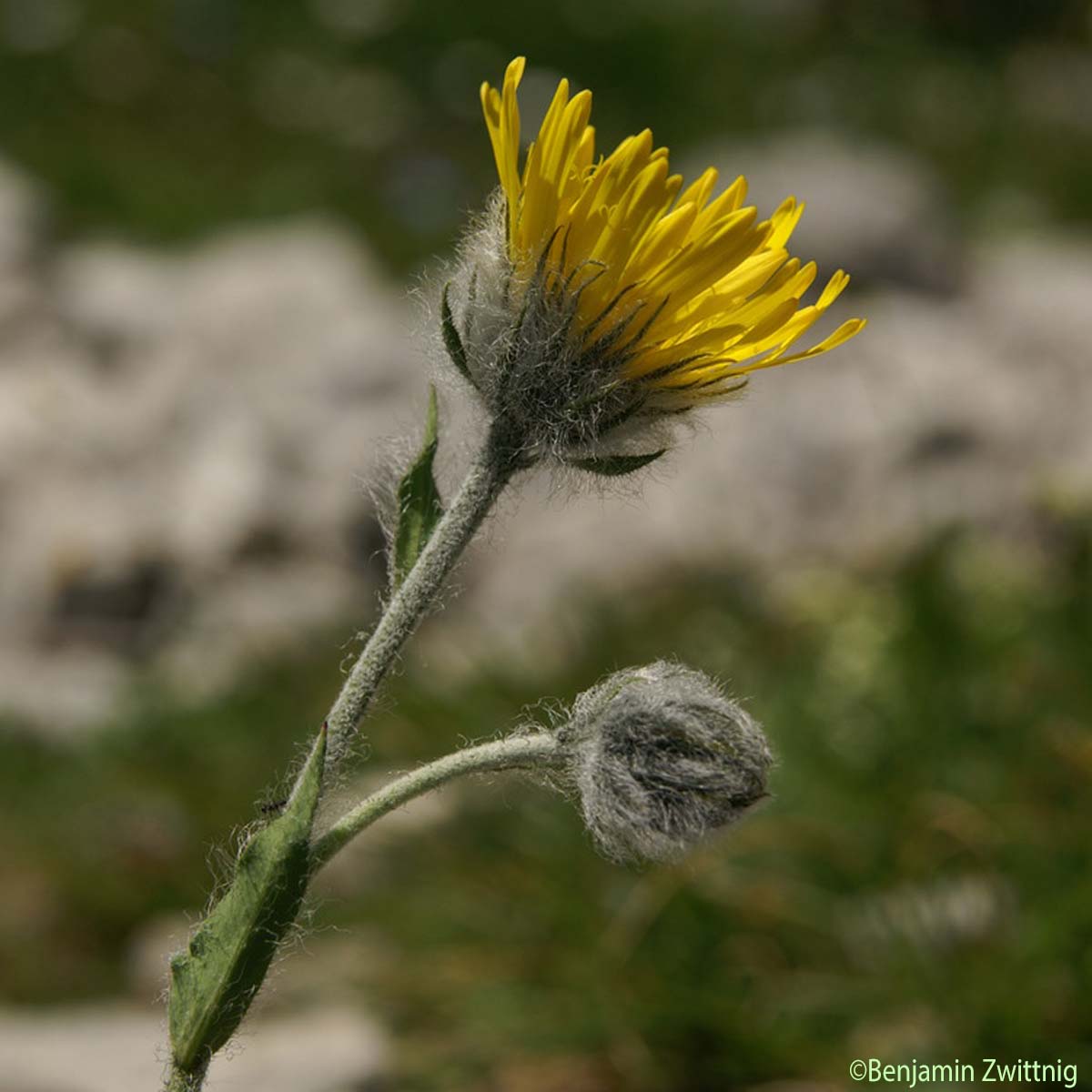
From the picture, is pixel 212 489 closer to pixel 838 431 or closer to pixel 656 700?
pixel 838 431

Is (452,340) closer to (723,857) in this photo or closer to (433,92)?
(723,857)

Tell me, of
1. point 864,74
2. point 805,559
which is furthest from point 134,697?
point 864,74

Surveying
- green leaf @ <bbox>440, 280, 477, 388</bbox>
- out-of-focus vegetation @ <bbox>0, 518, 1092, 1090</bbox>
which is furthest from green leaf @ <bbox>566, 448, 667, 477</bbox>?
out-of-focus vegetation @ <bbox>0, 518, 1092, 1090</bbox>

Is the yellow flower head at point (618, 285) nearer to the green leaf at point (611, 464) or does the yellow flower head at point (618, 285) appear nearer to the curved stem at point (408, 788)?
the green leaf at point (611, 464)

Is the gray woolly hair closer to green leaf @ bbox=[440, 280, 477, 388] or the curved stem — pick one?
green leaf @ bbox=[440, 280, 477, 388]

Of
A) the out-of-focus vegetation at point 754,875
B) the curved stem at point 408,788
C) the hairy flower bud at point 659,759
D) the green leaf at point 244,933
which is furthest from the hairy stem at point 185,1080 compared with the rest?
the out-of-focus vegetation at point 754,875

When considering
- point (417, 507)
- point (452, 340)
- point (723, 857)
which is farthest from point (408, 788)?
point (723, 857)

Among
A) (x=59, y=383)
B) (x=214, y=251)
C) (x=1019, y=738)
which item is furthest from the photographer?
(x=214, y=251)
